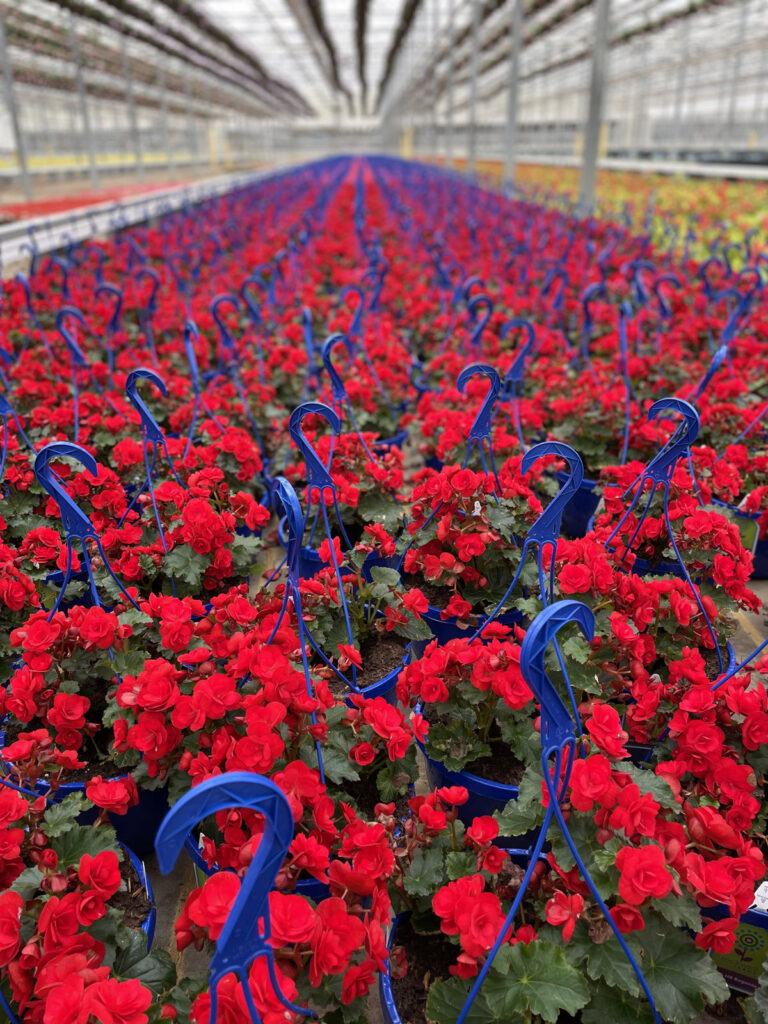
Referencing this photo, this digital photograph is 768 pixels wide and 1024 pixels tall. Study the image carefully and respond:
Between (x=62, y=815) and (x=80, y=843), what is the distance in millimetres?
66

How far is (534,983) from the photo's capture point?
1.08 metres

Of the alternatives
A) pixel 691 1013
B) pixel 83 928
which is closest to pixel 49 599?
pixel 83 928

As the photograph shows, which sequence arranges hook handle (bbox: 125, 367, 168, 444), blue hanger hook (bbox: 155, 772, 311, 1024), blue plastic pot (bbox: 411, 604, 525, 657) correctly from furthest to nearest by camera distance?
blue plastic pot (bbox: 411, 604, 525, 657) → hook handle (bbox: 125, 367, 168, 444) → blue hanger hook (bbox: 155, 772, 311, 1024)

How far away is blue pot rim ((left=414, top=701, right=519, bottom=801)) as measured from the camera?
166 centimetres

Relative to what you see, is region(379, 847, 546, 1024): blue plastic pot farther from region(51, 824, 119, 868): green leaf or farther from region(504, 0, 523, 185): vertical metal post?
region(504, 0, 523, 185): vertical metal post

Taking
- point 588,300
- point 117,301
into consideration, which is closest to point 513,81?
point 588,300

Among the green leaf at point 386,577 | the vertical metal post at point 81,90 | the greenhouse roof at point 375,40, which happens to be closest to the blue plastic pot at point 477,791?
the green leaf at point 386,577

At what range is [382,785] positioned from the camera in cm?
152

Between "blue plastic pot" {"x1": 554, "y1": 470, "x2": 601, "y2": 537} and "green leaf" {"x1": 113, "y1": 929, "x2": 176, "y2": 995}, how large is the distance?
92.8 inches

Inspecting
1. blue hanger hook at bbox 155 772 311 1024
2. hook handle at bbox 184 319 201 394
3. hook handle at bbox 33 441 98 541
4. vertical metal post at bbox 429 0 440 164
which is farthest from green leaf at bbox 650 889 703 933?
vertical metal post at bbox 429 0 440 164

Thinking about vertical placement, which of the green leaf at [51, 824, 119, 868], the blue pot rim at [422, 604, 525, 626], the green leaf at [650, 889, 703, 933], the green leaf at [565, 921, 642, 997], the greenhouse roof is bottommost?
the blue pot rim at [422, 604, 525, 626]

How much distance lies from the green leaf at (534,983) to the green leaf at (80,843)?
77 centimetres

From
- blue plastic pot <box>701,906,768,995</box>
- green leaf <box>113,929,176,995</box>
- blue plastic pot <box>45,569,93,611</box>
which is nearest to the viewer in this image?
green leaf <box>113,929,176,995</box>

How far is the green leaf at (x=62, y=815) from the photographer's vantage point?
4.49ft
